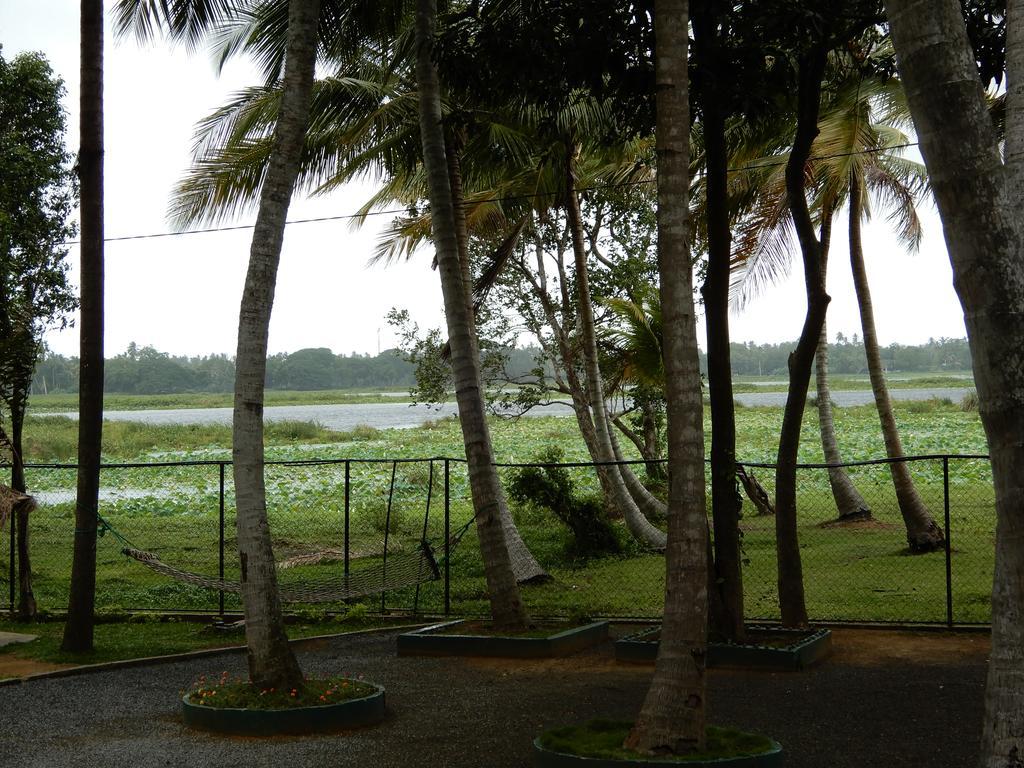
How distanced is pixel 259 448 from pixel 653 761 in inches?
128

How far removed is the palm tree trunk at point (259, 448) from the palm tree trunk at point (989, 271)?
4338mm

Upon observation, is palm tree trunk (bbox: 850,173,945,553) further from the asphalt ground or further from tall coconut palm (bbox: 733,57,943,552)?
the asphalt ground

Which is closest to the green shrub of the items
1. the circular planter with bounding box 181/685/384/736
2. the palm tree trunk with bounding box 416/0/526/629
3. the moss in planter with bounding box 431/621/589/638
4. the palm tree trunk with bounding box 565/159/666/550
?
the palm tree trunk with bounding box 565/159/666/550

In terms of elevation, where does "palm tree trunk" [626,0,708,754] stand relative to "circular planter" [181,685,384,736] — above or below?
above

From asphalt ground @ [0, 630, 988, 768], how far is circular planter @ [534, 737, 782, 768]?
1.52 ft

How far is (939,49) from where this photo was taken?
3.90 m

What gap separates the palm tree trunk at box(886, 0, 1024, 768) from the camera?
3.73 metres

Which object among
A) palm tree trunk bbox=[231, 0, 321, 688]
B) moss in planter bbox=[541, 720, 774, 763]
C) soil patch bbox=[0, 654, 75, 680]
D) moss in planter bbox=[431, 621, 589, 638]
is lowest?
soil patch bbox=[0, 654, 75, 680]

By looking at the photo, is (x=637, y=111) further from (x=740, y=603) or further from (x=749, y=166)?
(x=749, y=166)

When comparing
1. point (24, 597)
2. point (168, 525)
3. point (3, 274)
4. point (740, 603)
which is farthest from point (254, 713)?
point (168, 525)

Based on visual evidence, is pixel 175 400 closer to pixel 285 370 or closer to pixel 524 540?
pixel 285 370

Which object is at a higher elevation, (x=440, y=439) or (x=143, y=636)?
(x=440, y=439)

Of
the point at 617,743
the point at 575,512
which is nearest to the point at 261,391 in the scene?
the point at 617,743

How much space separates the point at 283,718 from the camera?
645cm
